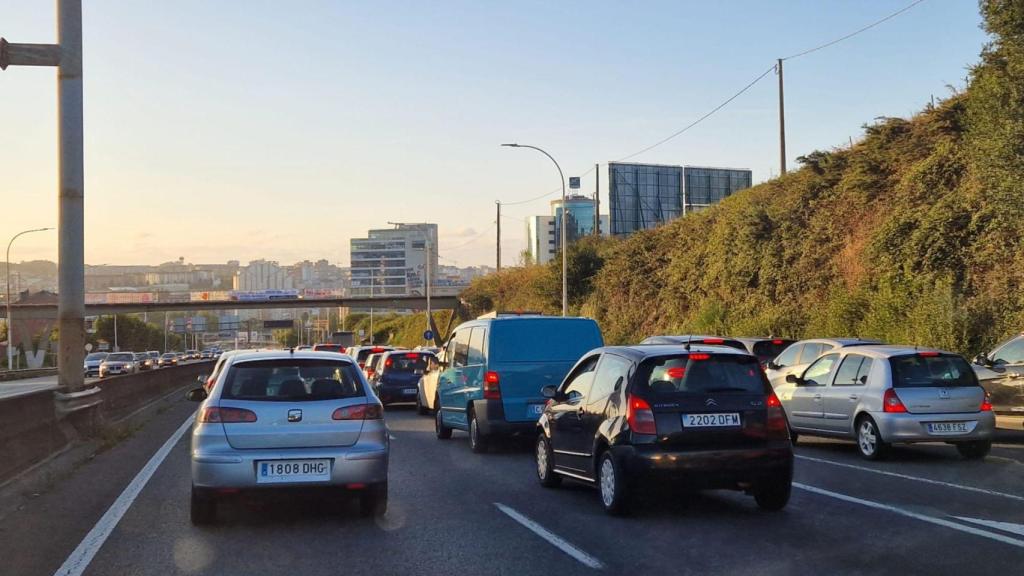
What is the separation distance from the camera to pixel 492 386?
48.6 feet

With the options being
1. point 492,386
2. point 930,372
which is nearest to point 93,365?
point 492,386

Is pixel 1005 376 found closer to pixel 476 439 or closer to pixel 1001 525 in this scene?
pixel 1001 525

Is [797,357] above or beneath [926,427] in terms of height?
above

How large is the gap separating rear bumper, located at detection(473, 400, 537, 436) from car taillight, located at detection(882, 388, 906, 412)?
4909mm

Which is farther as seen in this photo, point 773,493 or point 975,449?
point 975,449

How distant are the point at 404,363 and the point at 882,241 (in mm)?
13348

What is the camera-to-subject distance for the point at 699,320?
3716cm

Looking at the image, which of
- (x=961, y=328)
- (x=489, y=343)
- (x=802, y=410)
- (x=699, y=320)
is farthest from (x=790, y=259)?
(x=489, y=343)

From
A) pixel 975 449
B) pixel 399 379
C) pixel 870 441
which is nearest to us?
pixel 975 449

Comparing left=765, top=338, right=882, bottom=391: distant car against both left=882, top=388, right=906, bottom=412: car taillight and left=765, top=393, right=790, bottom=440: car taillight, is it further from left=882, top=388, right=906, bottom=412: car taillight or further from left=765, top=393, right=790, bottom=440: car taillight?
left=765, top=393, right=790, bottom=440: car taillight

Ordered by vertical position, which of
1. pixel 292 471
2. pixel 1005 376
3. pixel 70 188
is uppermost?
pixel 70 188

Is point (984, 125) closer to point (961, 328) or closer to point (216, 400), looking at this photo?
point (961, 328)

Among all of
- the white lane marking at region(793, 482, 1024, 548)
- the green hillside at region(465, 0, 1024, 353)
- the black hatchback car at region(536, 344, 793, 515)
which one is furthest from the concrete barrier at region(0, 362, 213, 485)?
the green hillside at region(465, 0, 1024, 353)

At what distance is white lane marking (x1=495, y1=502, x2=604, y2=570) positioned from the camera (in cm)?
720
